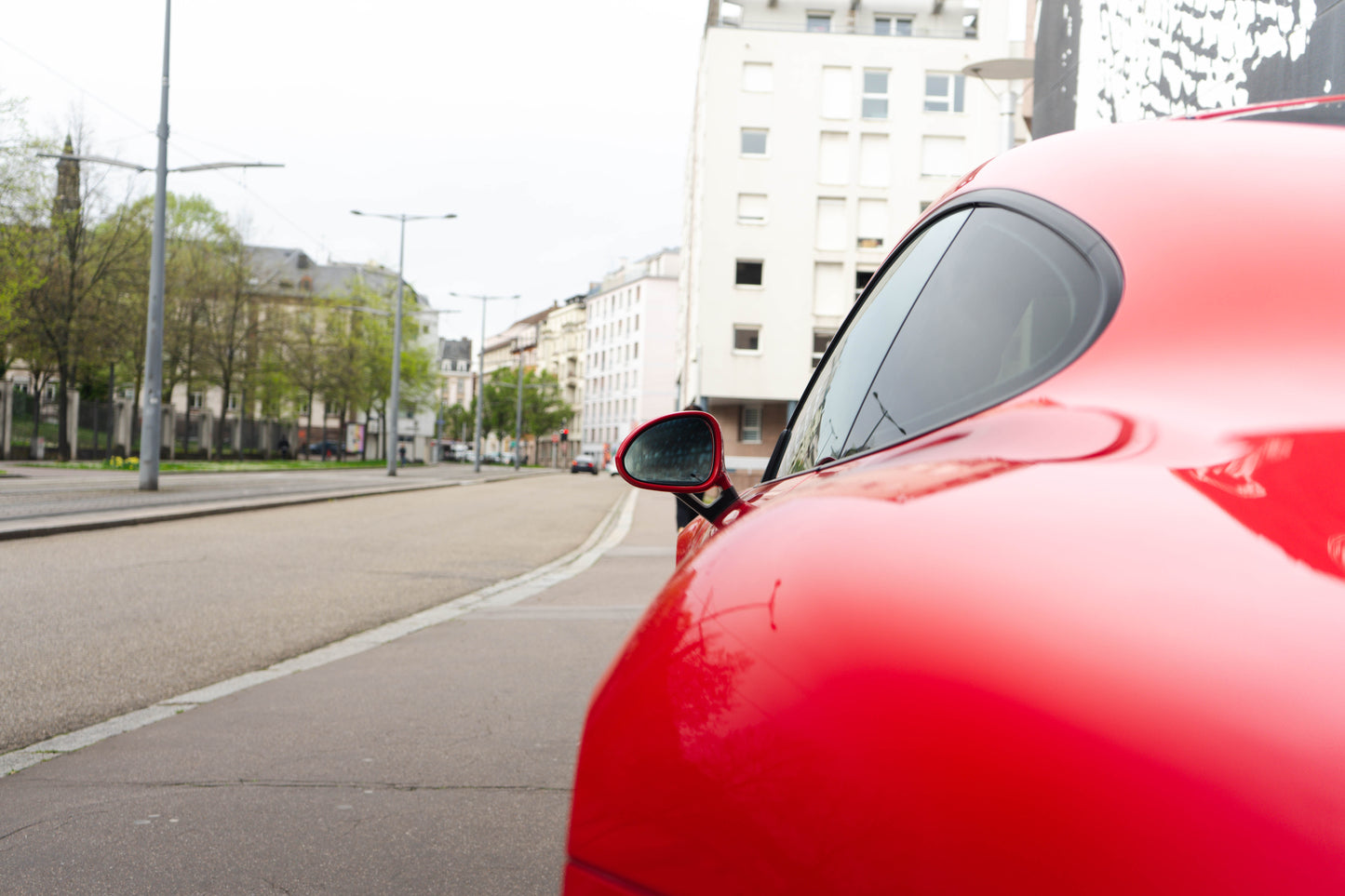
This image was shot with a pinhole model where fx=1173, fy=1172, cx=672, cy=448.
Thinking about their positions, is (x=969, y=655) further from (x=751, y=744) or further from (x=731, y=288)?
(x=731, y=288)

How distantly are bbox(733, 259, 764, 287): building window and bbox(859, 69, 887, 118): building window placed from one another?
7.80 meters

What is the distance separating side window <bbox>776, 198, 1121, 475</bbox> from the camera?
1320 mm

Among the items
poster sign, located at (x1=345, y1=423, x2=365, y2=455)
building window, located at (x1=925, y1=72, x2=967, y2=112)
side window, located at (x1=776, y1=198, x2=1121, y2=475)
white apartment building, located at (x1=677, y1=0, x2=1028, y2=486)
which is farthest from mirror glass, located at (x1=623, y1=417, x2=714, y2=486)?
poster sign, located at (x1=345, y1=423, x2=365, y2=455)

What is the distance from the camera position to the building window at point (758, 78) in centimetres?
4791

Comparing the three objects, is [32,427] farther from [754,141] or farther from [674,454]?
[674,454]

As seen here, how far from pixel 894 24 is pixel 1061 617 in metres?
54.1

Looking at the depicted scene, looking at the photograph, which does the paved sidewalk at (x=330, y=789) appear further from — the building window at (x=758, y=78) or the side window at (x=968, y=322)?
the building window at (x=758, y=78)

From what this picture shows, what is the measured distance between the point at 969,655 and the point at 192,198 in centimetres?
5709

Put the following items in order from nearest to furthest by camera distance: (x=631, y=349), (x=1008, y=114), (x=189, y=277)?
(x=1008, y=114), (x=189, y=277), (x=631, y=349)

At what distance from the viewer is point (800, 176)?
47.9 m

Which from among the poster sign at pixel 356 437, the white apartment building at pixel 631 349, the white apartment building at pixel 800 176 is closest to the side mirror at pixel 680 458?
the white apartment building at pixel 800 176

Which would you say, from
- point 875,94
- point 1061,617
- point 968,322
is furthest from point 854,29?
point 1061,617

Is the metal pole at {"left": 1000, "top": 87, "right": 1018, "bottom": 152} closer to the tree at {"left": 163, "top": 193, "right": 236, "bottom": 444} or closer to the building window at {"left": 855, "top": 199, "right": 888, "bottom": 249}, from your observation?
the building window at {"left": 855, "top": 199, "right": 888, "bottom": 249}

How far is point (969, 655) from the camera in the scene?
3.01ft
